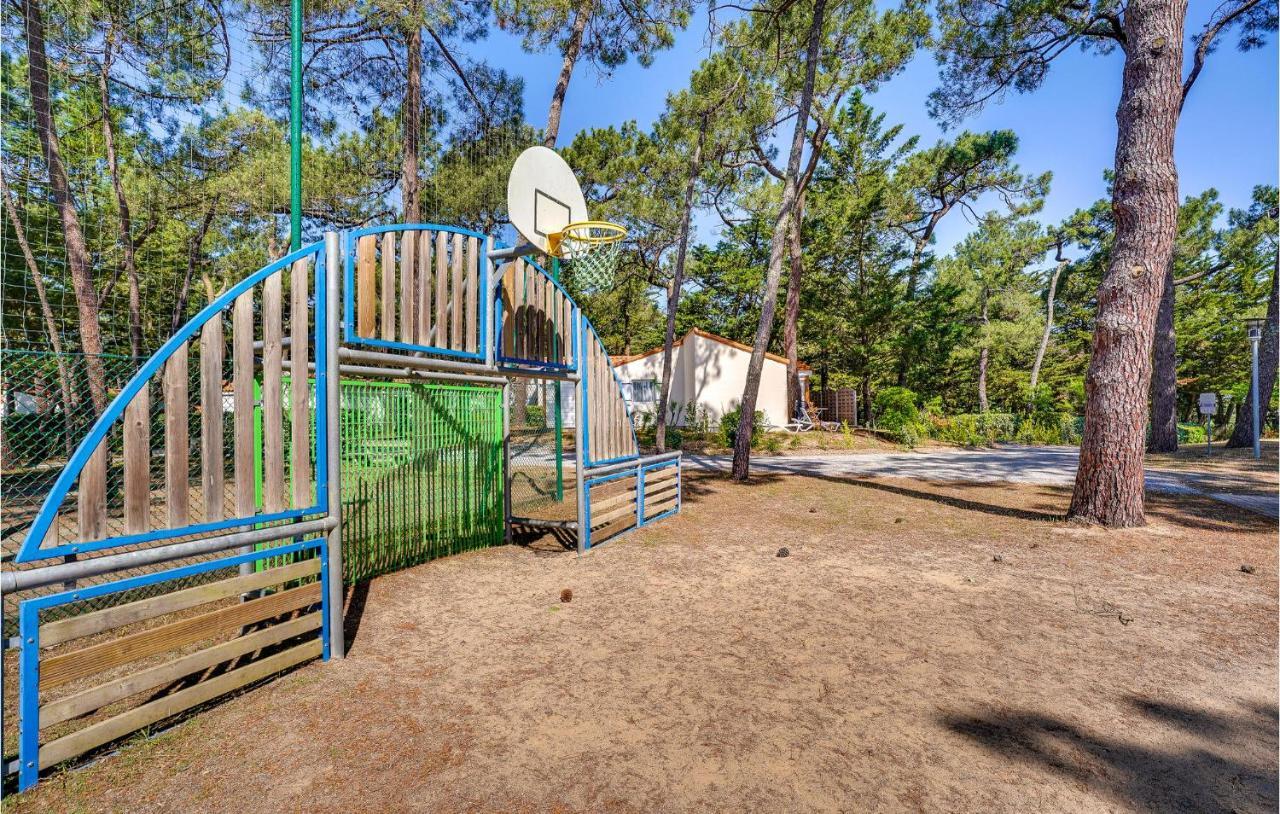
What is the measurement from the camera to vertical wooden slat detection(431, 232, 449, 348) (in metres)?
4.85

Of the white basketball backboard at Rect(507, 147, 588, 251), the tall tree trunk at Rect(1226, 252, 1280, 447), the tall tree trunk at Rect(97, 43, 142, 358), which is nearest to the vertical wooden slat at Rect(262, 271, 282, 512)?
the white basketball backboard at Rect(507, 147, 588, 251)

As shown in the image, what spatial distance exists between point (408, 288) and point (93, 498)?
238cm

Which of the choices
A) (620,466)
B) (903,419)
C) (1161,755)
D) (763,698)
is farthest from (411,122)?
(903,419)

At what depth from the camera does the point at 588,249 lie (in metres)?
7.09

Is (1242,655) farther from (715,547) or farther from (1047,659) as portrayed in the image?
(715,547)

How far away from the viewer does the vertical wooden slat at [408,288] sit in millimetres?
4453

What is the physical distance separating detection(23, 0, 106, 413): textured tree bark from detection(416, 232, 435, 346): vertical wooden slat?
4.90m

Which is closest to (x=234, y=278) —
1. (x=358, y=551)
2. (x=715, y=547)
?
(x=358, y=551)

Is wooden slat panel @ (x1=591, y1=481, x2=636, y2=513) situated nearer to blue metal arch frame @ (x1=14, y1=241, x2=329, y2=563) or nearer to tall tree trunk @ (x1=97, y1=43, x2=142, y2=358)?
blue metal arch frame @ (x1=14, y1=241, x2=329, y2=563)

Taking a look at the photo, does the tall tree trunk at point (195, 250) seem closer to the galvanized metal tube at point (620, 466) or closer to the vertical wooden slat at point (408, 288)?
the vertical wooden slat at point (408, 288)

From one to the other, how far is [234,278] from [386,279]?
1786 cm

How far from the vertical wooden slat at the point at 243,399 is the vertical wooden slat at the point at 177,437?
0.86ft

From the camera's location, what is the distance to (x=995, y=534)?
7402mm

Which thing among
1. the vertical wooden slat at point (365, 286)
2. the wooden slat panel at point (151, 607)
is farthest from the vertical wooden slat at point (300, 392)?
the wooden slat panel at point (151, 607)
